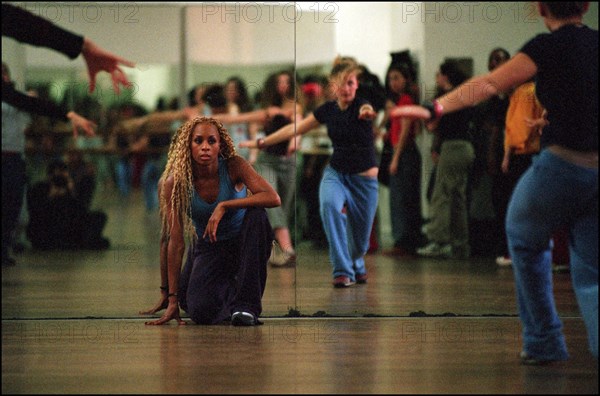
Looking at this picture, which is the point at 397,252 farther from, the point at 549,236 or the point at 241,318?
the point at 549,236

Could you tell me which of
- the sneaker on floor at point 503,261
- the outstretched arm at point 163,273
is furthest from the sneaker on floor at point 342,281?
the sneaker on floor at point 503,261

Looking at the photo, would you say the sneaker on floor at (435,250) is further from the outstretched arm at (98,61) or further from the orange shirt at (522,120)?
the outstretched arm at (98,61)

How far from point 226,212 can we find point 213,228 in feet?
0.65

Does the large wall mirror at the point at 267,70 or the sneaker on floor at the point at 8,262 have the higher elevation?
the large wall mirror at the point at 267,70

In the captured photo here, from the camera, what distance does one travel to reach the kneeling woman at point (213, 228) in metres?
5.29

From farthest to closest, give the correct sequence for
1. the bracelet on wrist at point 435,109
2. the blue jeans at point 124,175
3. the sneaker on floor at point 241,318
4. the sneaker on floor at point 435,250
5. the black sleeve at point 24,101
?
the blue jeans at point 124,175 → the sneaker on floor at point 435,250 → the sneaker on floor at point 241,318 → the bracelet on wrist at point 435,109 → the black sleeve at point 24,101

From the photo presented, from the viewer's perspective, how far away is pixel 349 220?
20.8ft

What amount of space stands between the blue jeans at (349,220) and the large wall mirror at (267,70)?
0.10m

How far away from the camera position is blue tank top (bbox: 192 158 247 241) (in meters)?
5.39

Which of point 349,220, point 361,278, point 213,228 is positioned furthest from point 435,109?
point 361,278

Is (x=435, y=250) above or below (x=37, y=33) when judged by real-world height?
below

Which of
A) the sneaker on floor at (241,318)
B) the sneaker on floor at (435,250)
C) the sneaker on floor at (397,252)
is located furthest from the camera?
the sneaker on floor at (435,250)

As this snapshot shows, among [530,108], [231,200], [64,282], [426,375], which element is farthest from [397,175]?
[426,375]

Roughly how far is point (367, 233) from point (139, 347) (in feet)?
6.42
